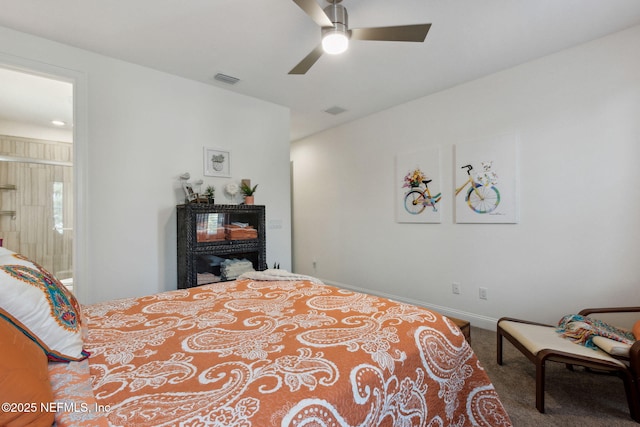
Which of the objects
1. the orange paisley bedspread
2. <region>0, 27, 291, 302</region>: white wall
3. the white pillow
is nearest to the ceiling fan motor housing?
the orange paisley bedspread

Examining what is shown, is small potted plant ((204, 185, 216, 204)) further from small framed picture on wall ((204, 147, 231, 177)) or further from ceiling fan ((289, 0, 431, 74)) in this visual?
A: ceiling fan ((289, 0, 431, 74))

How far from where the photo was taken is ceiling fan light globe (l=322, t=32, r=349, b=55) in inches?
76.2

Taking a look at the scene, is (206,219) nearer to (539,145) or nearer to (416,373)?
(416,373)

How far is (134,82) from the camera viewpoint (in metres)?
2.88

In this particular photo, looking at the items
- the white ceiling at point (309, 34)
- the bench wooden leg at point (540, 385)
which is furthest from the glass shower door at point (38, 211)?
the bench wooden leg at point (540, 385)

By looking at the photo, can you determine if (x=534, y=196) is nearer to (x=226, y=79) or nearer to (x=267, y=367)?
(x=267, y=367)

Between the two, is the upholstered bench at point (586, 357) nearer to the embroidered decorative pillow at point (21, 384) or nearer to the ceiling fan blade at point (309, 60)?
the embroidered decorative pillow at point (21, 384)

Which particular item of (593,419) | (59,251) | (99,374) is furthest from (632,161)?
(59,251)

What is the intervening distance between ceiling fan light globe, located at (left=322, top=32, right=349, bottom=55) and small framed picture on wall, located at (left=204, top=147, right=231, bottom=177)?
1842 millimetres

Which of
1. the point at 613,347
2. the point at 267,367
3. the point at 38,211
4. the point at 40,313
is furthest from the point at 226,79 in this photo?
the point at 613,347

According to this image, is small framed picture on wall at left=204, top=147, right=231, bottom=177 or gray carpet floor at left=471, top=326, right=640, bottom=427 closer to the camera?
gray carpet floor at left=471, top=326, right=640, bottom=427

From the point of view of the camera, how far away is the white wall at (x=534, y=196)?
2391 millimetres

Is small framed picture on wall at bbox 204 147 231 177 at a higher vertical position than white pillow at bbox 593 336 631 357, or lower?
higher

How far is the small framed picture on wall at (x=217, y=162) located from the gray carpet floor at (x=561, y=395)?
→ 310cm
